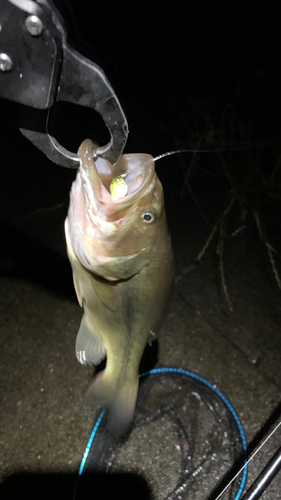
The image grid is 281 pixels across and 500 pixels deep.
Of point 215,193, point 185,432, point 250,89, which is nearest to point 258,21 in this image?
point 250,89

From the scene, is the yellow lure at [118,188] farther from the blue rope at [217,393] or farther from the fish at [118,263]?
the blue rope at [217,393]

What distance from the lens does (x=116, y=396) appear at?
2.83ft

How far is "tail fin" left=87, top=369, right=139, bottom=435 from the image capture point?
86 cm

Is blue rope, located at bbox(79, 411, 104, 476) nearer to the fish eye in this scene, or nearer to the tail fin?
the tail fin

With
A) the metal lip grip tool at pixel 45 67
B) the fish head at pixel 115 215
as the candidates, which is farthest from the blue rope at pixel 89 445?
the metal lip grip tool at pixel 45 67

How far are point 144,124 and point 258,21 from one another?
67 centimetres

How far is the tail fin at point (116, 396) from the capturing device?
86 cm

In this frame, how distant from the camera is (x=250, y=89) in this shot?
5.50 ft

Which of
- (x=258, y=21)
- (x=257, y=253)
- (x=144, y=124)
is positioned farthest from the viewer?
(x=257, y=253)

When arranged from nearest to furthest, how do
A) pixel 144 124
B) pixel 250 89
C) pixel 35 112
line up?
pixel 35 112 → pixel 144 124 → pixel 250 89

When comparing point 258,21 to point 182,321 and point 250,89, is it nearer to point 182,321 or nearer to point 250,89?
point 250,89

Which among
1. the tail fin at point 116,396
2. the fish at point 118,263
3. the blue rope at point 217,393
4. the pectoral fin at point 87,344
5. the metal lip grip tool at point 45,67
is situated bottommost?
the blue rope at point 217,393

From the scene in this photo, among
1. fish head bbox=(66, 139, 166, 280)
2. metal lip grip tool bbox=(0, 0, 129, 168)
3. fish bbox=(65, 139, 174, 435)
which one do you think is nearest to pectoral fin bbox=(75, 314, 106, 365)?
fish bbox=(65, 139, 174, 435)

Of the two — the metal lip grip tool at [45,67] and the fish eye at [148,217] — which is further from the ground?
the metal lip grip tool at [45,67]
